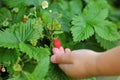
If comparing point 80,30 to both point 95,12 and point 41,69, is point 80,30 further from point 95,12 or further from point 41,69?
point 41,69

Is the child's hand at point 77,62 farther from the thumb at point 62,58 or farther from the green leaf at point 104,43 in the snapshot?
the green leaf at point 104,43

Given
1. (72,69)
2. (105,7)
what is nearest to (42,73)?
(72,69)

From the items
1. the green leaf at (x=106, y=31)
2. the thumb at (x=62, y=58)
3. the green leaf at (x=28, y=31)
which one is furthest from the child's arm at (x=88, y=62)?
the green leaf at (x=106, y=31)

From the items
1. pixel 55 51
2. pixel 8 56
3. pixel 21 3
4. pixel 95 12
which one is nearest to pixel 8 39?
pixel 8 56

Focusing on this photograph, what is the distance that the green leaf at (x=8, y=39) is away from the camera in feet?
4.93

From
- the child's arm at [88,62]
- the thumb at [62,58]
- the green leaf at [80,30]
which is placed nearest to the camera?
the child's arm at [88,62]

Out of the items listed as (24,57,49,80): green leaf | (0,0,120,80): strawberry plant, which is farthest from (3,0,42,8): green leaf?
(24,57,49,80): green leaf

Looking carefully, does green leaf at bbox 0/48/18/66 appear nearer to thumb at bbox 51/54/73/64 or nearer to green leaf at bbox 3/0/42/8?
thumb at bbox 51/54/73/64

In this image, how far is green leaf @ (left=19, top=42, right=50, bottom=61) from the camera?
150cm

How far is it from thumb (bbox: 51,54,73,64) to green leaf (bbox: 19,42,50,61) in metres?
0.05

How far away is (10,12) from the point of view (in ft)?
6.00

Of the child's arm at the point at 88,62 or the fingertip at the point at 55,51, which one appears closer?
the child's arm at the point at 88,62

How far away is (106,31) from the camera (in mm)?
1755

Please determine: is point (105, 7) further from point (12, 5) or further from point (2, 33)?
point (2, 33)
